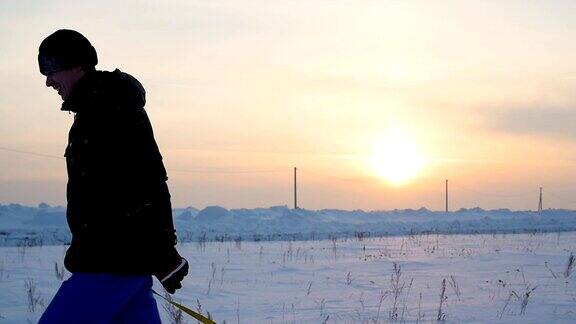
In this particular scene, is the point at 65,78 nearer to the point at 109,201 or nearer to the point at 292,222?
the point at 109,201

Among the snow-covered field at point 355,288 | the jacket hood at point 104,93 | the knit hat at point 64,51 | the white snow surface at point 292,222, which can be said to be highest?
the knit hat at point 64,51

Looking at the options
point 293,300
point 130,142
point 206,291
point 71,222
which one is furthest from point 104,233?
point 206,291

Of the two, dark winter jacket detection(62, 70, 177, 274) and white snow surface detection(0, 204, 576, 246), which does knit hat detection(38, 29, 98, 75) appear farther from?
white snow surface detection(0, 204, 576, 246)

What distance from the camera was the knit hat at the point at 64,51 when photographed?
2715mm

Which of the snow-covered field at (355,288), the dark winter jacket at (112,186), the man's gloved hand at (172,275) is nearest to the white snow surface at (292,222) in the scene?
the snow-covered field at (355,288)

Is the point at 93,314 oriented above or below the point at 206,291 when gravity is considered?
above

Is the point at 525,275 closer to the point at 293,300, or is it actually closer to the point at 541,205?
the point at 293,300

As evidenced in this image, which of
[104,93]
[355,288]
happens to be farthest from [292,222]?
[104,93]

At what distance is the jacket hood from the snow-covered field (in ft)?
12.5

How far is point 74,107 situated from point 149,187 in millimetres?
417

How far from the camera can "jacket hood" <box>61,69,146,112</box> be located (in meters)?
2.64

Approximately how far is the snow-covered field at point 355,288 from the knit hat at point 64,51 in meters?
3.85

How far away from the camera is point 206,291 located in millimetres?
7984

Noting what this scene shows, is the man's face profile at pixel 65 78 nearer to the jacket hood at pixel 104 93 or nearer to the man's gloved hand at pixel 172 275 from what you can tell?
the jacket hood at pixel 104 93
